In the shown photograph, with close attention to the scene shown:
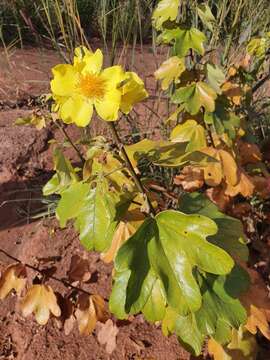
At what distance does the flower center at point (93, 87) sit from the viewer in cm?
74

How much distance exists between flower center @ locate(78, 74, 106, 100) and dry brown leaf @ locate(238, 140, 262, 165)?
0.80m

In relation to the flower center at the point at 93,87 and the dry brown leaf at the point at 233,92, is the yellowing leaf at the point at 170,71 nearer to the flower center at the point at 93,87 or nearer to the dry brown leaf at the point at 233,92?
the dry brown leaf at the point at 233,92

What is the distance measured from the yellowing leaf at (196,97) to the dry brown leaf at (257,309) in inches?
20.1

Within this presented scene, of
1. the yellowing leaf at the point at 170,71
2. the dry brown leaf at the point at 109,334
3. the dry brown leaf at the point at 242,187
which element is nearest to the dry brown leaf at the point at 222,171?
the dry brown leaf at the point at 242,187

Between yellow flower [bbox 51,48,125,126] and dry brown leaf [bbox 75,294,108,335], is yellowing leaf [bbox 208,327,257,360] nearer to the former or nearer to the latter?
dry brown leaf [bbox 75,294,108,335]

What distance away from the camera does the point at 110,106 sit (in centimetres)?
72

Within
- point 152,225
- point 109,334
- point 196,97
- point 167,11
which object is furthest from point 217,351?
point 167,11

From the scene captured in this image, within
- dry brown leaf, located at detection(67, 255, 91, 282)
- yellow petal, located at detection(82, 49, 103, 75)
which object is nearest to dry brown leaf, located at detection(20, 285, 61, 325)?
dry brown leaf, located at detection(67, 255, 91, 282)

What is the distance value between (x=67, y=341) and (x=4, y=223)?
738 millimetres

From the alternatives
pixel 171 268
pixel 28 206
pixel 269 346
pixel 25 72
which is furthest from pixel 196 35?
pixel 25 72

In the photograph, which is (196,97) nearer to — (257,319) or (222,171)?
(222,171)

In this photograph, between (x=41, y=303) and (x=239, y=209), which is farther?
(x=239, y=209)

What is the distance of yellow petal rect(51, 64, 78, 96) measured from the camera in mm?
734

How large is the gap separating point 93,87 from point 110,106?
6cm
